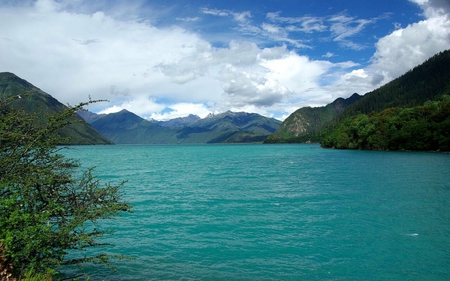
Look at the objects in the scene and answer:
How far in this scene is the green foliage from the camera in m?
133

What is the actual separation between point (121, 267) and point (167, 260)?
9.71 feet

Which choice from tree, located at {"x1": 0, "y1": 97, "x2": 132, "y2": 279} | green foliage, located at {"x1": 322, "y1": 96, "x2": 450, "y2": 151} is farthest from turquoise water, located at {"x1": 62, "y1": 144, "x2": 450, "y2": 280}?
green foliage, located at {"x1": 322, "y1": 96, "x2": 450, "y2": 151}

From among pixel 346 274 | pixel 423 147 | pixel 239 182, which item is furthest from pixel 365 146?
pixel 346 274

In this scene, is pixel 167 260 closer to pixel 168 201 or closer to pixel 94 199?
pixel 94 199

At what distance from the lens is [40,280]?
38.1 feet

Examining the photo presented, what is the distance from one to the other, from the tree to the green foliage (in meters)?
149

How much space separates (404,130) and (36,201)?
16702 centimetres

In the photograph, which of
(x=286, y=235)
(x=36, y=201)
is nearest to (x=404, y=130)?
(x=286, y=235)

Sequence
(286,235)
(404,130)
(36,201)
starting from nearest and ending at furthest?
1. (36,201)
2. (286,235)
3. (404,130)

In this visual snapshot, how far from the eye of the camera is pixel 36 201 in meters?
13.6

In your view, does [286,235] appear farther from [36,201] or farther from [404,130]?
[404,130]

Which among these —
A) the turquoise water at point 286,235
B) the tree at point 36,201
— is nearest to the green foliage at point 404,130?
the turquoise water at point 286,235

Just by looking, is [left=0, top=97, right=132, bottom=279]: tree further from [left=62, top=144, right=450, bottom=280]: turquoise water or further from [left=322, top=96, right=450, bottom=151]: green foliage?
[left=322, top=96, right=450, bottom=151]: green foliage

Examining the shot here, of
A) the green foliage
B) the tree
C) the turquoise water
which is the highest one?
the green foliage
